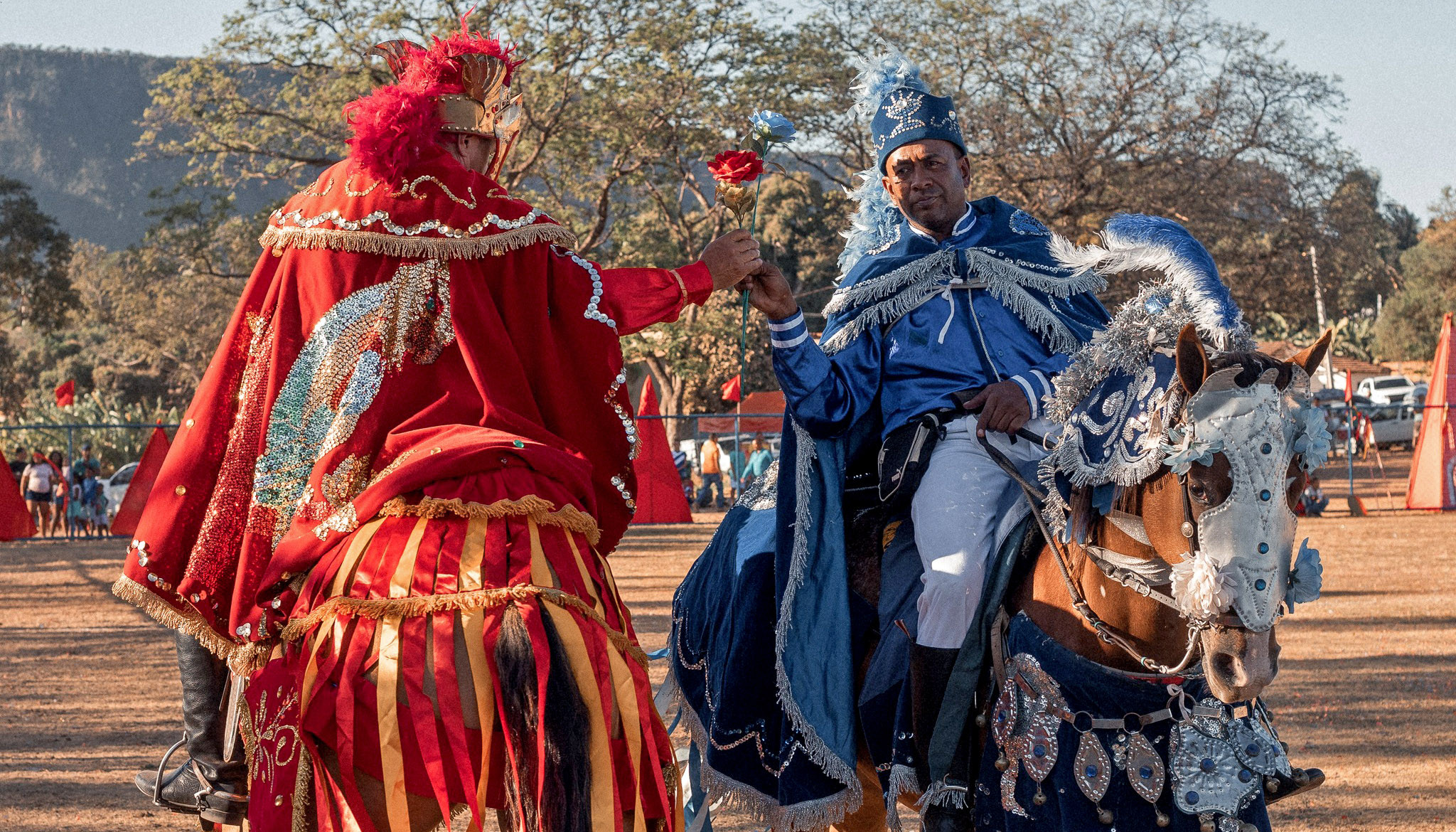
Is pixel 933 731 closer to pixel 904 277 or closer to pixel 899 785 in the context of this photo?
pixel 899 785

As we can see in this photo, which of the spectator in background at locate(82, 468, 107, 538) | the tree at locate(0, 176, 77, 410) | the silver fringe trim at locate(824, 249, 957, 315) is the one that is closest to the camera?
the silver fringe trim at locate(824, 249, 957, 315)

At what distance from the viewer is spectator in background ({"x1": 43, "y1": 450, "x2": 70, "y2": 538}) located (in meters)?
21.7

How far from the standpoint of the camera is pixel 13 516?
18641 millimetres

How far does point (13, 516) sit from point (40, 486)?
2.45 m

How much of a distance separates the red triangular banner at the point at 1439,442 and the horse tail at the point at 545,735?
18234 mm

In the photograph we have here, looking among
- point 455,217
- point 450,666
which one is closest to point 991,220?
point 455,217

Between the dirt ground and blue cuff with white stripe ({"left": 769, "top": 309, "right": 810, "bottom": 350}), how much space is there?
2891 millimetres

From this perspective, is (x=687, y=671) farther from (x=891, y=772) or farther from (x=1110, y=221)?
(x=1110, y=221)

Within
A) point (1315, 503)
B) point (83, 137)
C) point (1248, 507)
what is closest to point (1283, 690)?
point (1248, 507)

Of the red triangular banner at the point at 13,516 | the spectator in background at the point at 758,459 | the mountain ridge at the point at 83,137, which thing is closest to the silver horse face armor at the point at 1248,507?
the spectator in background at the point at 758,459

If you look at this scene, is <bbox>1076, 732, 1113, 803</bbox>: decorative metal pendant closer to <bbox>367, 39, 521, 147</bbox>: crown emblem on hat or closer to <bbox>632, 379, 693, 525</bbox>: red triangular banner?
<bbox>367, 39, 521, 147</bbox>: crown emblem on hat

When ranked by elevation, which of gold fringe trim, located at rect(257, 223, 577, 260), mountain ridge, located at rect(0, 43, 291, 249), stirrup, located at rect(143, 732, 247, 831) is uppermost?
mountain ridge, located at rect(0, 43, 291, 249)

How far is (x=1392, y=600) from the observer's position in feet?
38.7

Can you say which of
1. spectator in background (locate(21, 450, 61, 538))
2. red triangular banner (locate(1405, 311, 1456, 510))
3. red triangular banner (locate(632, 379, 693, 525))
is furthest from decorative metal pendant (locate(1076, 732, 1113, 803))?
spectator in background (locate(21, 450, 61, 538))
